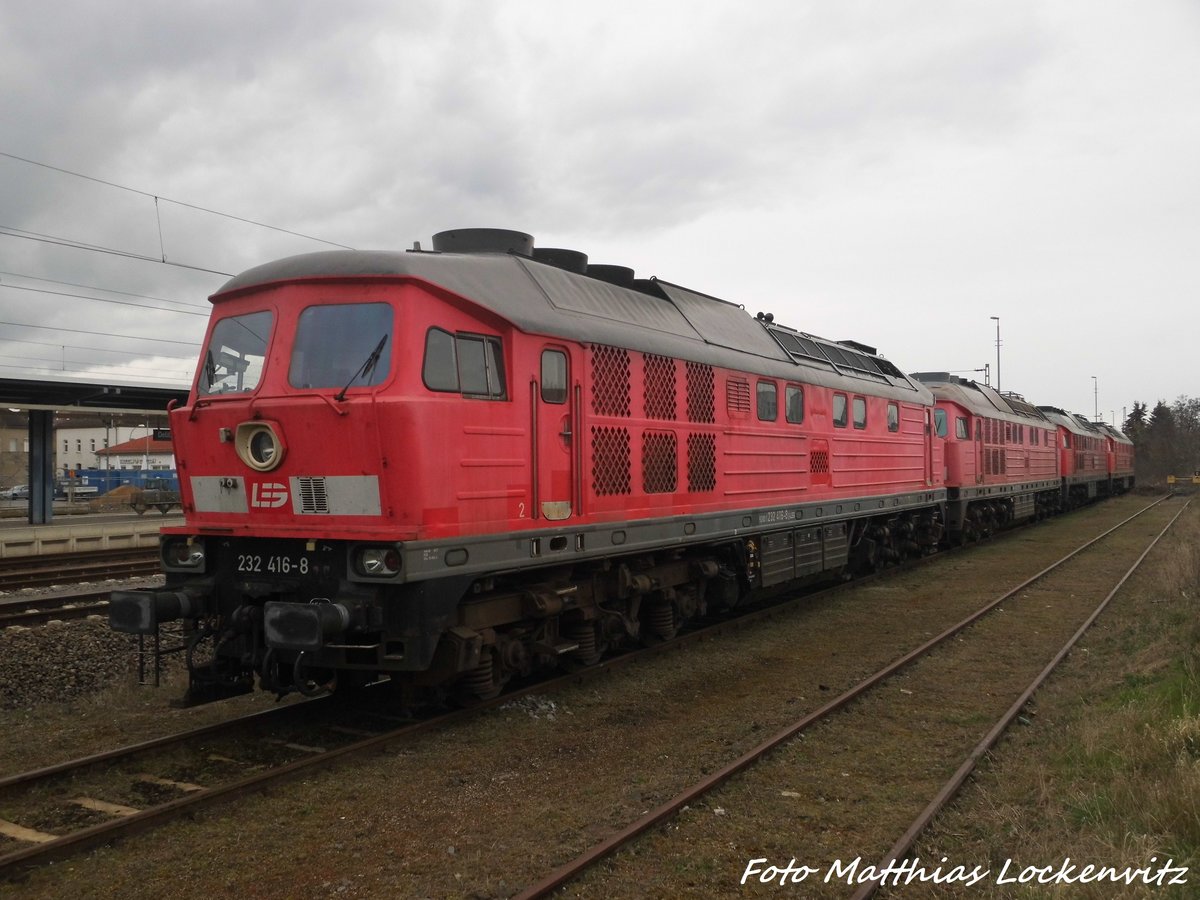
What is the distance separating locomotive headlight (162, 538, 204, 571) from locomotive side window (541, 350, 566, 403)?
2.99 meters

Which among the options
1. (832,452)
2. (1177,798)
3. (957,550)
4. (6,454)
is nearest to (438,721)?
(1177,798)

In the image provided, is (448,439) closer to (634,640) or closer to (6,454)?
(634,640)

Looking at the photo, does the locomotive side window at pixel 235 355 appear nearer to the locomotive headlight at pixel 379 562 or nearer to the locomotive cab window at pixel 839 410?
the locomotive headlight at pixel 379 562

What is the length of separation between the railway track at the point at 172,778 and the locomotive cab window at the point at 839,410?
653cm

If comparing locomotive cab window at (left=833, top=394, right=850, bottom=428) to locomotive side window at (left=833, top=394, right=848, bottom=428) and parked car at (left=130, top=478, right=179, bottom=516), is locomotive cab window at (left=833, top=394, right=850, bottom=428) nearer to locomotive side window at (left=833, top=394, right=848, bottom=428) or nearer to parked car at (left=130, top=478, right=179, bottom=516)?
locomotive side window at (left=833, top=394, right=848, bottom=428)

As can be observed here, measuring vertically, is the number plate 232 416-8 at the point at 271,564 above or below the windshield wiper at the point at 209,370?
below

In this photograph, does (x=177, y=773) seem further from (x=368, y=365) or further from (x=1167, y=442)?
(x=1167, y=442)

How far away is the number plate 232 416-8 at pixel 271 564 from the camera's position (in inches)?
264

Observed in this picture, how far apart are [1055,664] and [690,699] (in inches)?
153

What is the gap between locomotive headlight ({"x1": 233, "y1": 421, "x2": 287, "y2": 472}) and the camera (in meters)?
6.70

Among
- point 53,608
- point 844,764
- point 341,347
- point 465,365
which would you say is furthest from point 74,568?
point 844,764

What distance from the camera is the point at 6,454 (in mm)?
73438

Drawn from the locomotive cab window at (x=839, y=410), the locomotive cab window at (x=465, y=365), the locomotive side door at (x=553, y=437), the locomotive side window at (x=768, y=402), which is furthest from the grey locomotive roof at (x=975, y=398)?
the locomotive cab window at (x=465, y=365)

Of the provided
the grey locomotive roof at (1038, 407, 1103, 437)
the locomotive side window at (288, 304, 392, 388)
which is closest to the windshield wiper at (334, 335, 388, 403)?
the locomotive side window at (288, 304, 392, 388)
